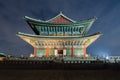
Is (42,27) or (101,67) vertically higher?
(42,27)

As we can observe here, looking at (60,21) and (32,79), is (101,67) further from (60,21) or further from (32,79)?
(60,21)

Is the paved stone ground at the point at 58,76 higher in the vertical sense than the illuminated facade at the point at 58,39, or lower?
lower

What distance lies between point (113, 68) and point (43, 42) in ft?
77.1

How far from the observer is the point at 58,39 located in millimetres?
34000

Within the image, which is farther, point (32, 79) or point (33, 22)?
point (33, 22)

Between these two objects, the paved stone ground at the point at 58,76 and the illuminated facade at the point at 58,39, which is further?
the illuminated facade at the point at 58,39

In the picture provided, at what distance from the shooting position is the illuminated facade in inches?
1335

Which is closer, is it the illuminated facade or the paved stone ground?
the paved stone ground

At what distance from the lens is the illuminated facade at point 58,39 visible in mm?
33906

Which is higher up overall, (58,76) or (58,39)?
(58,39)

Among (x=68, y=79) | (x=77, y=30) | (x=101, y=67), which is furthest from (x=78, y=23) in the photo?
(x=68, y=79)

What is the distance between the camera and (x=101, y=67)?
574 inches

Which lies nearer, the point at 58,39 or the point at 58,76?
the point at 58,76

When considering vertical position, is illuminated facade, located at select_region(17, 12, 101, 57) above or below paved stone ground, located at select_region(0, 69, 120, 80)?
above
